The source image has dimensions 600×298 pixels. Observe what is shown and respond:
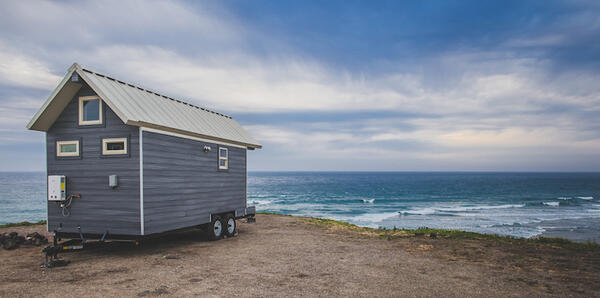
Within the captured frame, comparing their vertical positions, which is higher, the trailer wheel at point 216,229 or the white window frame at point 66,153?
the white window frame at point 66,153

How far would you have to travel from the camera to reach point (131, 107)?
993cm

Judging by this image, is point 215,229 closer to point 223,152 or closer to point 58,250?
point 223,152

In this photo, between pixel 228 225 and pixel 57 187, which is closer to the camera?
pixel 57 187

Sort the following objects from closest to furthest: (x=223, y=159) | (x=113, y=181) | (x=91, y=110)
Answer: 1. (x=113, y=181)
2. (x=91, y=110)
3. (x=223, y=159)

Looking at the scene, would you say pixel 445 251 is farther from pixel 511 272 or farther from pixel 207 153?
pixel 207 153

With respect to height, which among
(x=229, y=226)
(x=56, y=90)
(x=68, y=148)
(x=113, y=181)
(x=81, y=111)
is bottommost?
(x=229, y=226)

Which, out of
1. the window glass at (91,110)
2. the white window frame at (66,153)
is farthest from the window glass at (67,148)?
the window glass at (91,110)

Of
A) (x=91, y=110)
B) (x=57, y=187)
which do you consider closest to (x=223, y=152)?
(x=91, y=110)

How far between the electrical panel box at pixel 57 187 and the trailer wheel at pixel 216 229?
175 inches

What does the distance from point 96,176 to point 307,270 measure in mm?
6179

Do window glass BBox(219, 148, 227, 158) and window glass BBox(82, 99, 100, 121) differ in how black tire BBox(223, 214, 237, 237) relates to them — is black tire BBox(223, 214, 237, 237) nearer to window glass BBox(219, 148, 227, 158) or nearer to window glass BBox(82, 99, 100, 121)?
window glass BBox(219, 148, 227, 158)

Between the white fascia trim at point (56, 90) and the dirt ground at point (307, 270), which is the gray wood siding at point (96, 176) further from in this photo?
the dirt ground at point (307, 270)

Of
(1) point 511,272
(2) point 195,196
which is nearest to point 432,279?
(1) point 511,272

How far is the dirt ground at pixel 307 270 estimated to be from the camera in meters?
7.18
